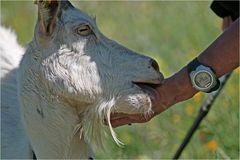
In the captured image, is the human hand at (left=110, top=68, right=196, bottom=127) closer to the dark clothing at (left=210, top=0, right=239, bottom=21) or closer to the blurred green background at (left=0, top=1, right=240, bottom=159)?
the blurred green background at (left=0, top=1, right=240, bottom=159)

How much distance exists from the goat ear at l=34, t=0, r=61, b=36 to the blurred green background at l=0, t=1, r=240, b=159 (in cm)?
115

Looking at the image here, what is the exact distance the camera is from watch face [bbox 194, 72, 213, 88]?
3.97 m

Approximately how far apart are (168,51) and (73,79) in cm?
429

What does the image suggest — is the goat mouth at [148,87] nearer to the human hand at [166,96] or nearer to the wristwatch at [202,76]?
the human hand at [166,96]

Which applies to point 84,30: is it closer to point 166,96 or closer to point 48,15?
point 48,15

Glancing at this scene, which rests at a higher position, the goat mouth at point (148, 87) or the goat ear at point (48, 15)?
the goat ear at point (48, 15)

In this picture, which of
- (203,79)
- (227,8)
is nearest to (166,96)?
(203,79)

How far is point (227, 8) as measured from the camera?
5.00 meters

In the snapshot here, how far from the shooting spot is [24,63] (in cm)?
394

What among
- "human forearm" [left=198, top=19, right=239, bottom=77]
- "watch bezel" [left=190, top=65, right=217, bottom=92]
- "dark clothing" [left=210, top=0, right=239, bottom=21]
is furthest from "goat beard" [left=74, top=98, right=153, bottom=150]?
A: "dark clothing" [left=210, top=0, right=239, bottom=21]

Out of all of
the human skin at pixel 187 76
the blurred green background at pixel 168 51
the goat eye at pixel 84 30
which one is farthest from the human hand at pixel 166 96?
the blurred green background at pixel 168 51

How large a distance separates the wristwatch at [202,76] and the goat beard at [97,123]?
25 cm

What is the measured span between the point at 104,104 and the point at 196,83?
17.8 inches

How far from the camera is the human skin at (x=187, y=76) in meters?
3.95
